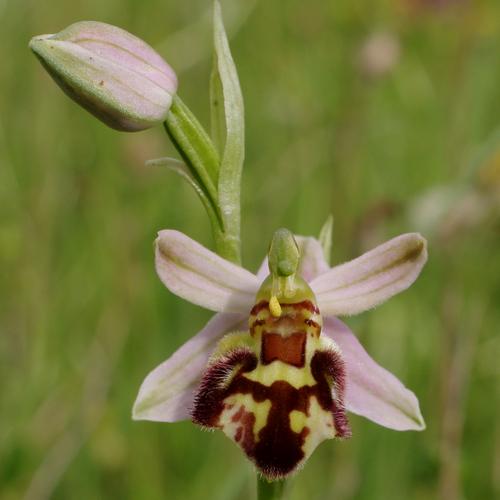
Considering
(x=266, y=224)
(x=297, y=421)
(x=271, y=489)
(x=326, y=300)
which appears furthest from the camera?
(x=266, y=224)

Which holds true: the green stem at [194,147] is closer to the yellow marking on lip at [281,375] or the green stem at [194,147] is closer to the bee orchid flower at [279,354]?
the bee orchid flower at [279,354]

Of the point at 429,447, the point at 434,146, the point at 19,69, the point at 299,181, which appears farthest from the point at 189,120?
the point at 19,69

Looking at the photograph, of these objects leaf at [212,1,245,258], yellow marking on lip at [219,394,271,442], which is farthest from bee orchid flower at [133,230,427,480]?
leaf at [212,1,245,258]

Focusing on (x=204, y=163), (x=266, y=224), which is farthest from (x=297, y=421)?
(x=266, y=224)

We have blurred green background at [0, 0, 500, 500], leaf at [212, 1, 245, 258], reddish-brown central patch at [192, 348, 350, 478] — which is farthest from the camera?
blurred green background at [0, 0, 500, 500]

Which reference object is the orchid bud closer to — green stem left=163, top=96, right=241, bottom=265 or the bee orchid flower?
green stem left=163, top=96, right=241, bottom=265

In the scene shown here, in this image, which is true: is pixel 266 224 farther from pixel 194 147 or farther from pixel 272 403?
pixel 272 403

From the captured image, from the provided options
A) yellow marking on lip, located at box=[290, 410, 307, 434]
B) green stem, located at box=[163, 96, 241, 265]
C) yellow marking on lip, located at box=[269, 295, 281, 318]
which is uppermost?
green stem, located at box=[163, 96, 241, 265]
